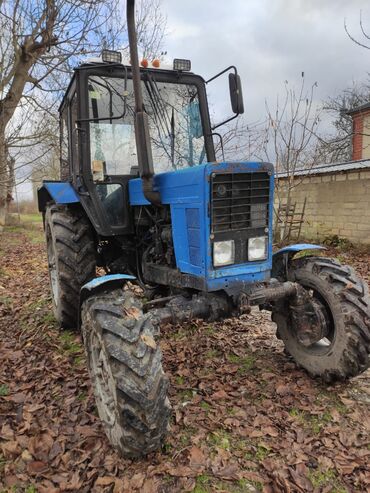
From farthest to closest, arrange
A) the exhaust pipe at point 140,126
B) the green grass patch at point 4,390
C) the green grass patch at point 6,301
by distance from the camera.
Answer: the green grass patch at point 6,301 < the green grass patch at point 4,390 < the exhaust pipe at point 140,126

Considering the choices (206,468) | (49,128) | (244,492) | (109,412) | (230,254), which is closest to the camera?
(244,492)

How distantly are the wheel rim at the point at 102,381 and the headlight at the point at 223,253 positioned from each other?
3.32 feet

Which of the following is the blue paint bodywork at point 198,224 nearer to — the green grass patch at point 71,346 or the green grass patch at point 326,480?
the green grass patch at point 326,480

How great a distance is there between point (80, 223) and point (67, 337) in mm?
1281

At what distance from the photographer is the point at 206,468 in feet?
8.23

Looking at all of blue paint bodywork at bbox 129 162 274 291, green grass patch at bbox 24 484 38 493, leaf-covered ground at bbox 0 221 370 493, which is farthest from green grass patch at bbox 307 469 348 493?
green grass patch at bbox 24 484 38 493

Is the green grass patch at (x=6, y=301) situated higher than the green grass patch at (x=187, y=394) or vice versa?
the green grass patch at (x=6, y=301)

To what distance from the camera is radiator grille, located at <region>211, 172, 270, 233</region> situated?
2.99m

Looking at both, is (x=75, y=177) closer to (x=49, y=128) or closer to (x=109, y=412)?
(x=109, y=412)

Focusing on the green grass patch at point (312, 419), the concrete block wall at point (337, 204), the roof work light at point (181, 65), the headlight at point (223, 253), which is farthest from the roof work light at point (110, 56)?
the concrete block wall at point (337, 204)

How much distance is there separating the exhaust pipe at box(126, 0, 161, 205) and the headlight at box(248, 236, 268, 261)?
→ 86 cm

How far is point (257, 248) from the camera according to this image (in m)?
3.23

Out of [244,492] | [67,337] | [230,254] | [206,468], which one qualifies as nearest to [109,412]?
[206,468]

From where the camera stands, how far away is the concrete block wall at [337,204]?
9.64 m
